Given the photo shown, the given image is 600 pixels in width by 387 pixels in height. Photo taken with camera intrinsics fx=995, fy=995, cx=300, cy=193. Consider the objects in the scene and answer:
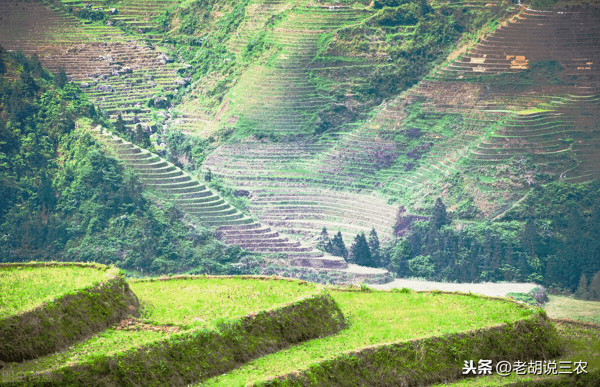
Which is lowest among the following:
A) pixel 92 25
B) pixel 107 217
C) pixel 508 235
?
pixel 508 235

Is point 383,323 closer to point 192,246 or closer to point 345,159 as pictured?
point 192,246

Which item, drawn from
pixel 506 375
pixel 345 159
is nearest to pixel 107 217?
pixel 345 159

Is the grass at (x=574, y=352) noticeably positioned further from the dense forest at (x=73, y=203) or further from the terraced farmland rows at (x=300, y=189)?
the terraced farmland rows at (x=300, y=189)

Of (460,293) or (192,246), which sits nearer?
(460,293)

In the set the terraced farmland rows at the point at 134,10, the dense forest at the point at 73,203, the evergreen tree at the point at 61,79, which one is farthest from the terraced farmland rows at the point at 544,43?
the terraced farmland rows at the point at 134,10

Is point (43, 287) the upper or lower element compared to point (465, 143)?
upper
